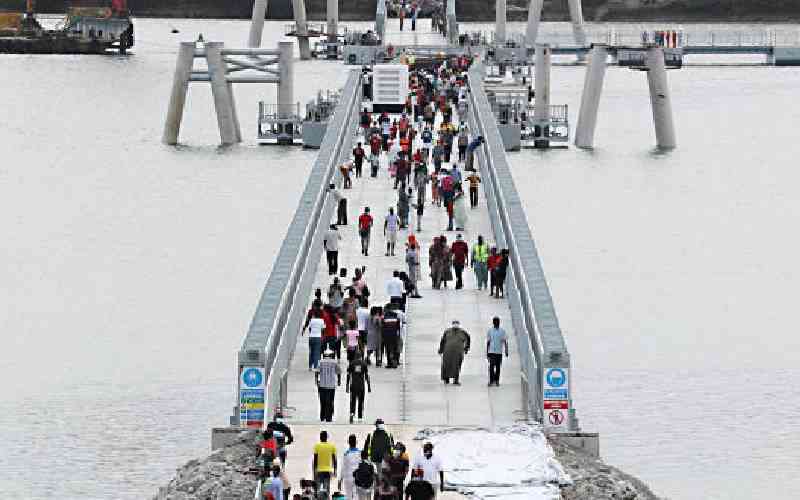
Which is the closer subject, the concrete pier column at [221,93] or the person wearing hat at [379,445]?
the person wearing hat at [379,445]

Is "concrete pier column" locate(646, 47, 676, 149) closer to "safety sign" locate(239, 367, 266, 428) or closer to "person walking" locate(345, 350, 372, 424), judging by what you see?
"person walking" locate(345, 350, 372, 424)

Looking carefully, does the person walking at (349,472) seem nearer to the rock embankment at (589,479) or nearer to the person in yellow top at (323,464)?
the person in yellow top at (323,464)

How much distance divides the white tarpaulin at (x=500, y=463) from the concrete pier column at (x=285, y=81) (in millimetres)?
62651

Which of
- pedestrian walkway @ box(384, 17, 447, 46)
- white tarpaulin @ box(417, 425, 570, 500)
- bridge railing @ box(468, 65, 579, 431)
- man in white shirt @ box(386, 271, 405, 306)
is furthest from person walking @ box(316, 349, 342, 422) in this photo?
pedestrian walkway @ box(384, 17, 447, 46)

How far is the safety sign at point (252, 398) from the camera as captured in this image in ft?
112

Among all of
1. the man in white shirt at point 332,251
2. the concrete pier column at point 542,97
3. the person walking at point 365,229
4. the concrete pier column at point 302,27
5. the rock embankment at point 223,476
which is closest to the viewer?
the rock embankment at point 223,476

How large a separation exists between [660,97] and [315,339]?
61.5 metres

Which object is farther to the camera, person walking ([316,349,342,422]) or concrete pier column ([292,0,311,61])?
concrete pier column ([292,0,311,61])

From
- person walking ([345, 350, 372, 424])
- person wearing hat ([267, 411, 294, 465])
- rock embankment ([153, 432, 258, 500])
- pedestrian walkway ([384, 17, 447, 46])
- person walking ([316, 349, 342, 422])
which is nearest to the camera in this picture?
person wearing hat ([267, 411, 294, 465])

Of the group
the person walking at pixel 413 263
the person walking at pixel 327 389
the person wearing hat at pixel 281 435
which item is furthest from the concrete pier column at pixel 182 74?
the person wearing hat at pixel 281 435

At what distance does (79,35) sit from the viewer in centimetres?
17375

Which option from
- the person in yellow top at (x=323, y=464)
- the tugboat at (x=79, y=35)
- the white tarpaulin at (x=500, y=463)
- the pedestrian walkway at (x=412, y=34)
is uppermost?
the person in yellow top at (x=323, y=464)

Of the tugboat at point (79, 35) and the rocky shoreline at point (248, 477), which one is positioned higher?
the rocky shoreline at point (248, 477)

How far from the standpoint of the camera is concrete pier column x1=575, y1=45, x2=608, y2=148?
3844 inches
